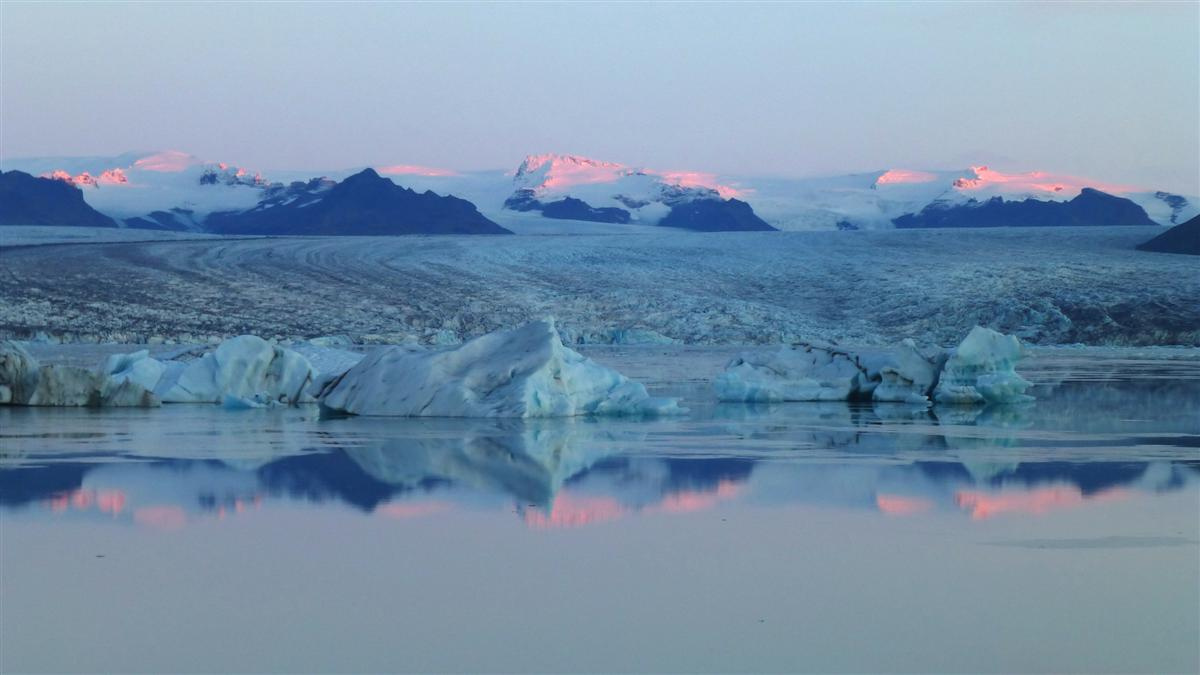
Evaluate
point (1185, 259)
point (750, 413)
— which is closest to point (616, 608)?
point (750, 413)

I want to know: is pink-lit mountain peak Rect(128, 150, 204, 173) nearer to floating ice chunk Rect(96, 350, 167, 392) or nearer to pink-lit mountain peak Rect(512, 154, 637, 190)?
pink-lit mountain peak Rect(512, 154, 637, 190)

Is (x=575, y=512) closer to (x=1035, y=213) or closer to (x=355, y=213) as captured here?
(x=355, y=213)

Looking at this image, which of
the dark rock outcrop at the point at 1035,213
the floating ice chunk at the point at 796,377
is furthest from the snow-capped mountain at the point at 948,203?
the floating ice chunk at the point at 796,377

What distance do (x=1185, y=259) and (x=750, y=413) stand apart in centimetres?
2127

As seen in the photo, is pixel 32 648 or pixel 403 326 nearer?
pixel 32 648

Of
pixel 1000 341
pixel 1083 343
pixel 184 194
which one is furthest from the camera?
pixel 184 194

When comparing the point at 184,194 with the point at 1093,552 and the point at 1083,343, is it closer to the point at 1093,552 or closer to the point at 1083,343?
the point at 1083,343

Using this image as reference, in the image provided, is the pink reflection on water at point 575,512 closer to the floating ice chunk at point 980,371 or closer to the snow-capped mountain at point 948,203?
the floating ice chunk at point 980,371

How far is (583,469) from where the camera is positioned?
682cm

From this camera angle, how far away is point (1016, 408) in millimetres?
11148

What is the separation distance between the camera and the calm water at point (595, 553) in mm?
3473

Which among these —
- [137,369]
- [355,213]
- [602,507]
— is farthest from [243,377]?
[355,213]

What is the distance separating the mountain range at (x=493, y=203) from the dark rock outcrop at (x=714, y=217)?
0.09m

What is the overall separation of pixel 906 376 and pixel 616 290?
16113mm
